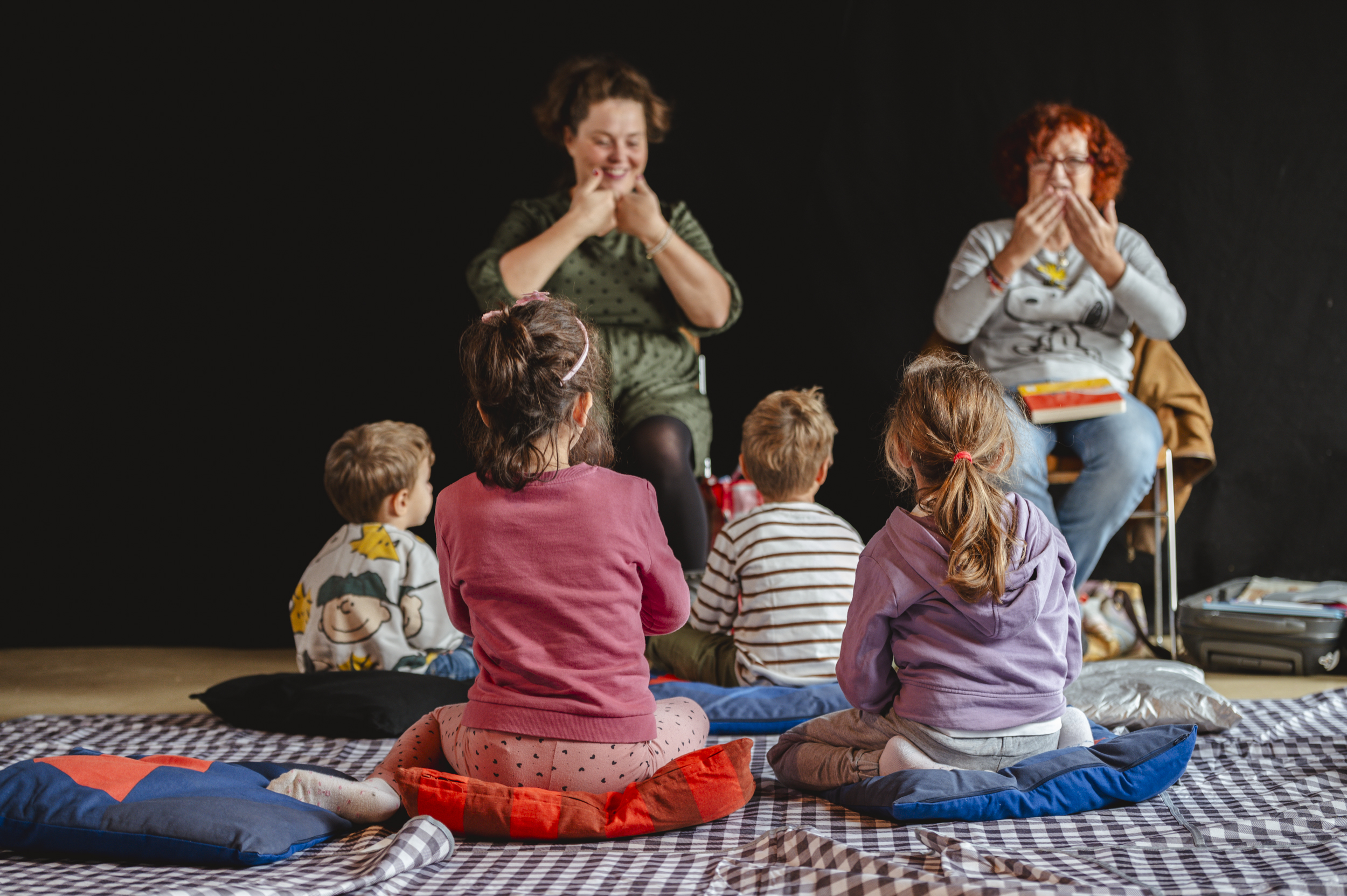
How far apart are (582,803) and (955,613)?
1.77 feet

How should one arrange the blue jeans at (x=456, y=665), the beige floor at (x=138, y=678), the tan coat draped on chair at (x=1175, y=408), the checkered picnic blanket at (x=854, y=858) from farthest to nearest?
the tan coat draped on chair at (x=1175, y=408) < the beige floor at (x=138, y=678) < the blue jeans at (x=456, y=665) < the checkered picnic blanket at (x=854, y=858)

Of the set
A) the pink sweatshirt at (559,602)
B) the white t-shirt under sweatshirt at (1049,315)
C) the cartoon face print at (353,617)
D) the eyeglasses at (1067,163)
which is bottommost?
the cartoon face print at (353,617)

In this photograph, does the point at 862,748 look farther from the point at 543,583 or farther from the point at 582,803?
the point at 543,583

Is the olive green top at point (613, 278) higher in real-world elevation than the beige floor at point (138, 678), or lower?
higher

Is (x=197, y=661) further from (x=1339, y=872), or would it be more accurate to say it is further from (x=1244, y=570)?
(x=1244, y=570)

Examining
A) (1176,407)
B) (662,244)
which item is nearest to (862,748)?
(662,244)

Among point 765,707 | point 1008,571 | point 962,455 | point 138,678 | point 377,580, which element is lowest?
point 138,678

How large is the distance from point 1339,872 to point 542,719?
35.3 inches

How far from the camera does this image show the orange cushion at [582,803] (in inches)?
51.7

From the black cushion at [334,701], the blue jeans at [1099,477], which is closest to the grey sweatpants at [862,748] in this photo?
the black cushion at [334,701]

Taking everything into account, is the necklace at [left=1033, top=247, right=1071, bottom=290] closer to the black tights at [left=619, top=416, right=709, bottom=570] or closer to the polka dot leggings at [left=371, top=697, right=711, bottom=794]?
the black tights at [left=619, top=416, right=709, bottom=570]

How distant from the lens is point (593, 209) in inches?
101

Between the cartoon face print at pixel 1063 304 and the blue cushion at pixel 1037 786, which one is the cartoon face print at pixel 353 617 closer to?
the blue cushion at pixel 1037 786

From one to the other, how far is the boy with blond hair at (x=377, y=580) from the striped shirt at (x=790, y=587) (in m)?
0.61
